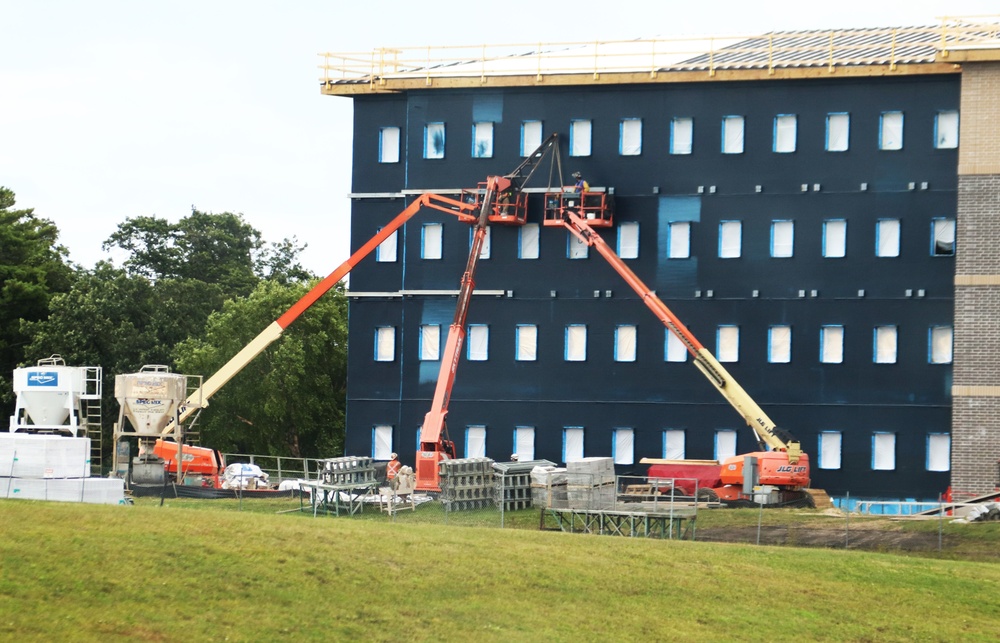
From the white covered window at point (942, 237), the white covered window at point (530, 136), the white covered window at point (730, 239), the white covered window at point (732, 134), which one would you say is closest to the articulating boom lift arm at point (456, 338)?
the white covered window at point (530, 136)

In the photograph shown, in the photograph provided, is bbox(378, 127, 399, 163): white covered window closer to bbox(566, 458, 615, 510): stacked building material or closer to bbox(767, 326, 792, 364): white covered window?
bbox(767, 326, 792, 364): white covered window

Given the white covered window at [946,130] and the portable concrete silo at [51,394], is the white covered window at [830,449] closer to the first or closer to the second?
the white covered window at [946,130]

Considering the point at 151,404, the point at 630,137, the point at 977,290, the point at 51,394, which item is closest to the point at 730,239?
the point at 630,137

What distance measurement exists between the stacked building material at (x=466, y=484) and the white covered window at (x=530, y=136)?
53.7 ft

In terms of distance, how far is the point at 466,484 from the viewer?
51.2m

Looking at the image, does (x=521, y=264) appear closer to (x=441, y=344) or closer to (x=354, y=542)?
(x=441, y=344)

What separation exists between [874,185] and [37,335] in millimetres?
49659

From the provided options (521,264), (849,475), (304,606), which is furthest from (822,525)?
(304,606)

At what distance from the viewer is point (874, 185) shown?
59562 millimetres

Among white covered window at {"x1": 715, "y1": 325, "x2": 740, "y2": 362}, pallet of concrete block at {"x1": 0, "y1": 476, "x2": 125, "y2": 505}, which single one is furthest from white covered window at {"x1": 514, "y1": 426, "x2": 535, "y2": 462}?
pallet of concrete block at {"x1": 0, "y1": 476, "x2": 125, "y2": 505}

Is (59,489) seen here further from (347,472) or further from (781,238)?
(781,238)

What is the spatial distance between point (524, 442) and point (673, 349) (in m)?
7.22

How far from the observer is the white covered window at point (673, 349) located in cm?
6125

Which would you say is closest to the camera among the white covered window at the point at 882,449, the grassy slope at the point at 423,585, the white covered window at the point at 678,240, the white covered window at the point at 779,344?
the grassy slope at the point at 423,585
